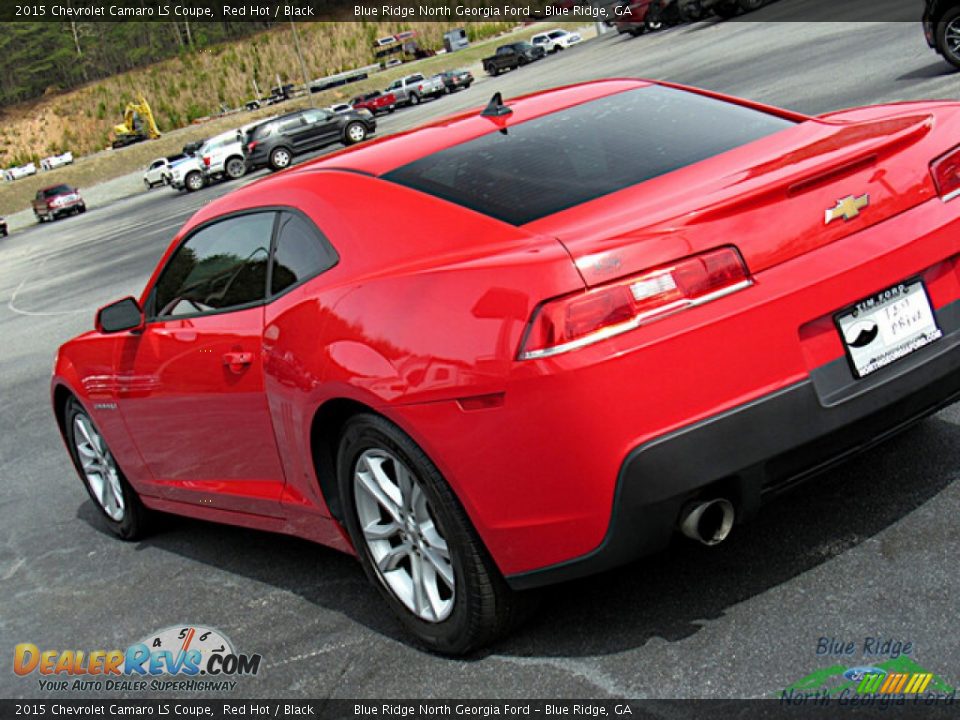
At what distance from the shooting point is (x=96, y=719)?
3.96 metres

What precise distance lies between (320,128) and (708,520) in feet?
140

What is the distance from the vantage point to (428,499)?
3.51 meters

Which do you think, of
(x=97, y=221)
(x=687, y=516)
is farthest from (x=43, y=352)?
(x=97, y=221)

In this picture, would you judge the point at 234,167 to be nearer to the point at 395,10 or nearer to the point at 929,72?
the point at 929,72

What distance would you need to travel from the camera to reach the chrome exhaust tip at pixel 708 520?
3201mm

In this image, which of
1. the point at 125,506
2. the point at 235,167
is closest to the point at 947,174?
the point at 125,506

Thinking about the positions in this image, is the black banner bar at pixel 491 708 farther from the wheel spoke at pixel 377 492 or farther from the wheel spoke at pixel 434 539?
the wheel spoke at pixel 377 492

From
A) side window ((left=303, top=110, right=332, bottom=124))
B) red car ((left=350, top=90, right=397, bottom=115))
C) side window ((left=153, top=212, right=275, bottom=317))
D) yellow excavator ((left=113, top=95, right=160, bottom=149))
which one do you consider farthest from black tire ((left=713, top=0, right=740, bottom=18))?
yellow excavator ((left=113, top=95, right=160, bottom=149))

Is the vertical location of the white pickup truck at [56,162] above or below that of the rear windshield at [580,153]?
above

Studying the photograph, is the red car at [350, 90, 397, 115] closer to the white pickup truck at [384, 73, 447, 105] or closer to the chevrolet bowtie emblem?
the white pickup truck at [384, 73, 447, 105]

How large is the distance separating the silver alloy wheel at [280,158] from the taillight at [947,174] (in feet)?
132

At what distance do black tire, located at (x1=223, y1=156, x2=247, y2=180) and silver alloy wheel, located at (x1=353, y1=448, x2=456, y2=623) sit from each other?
42.5 meters

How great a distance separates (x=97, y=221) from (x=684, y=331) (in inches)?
1620

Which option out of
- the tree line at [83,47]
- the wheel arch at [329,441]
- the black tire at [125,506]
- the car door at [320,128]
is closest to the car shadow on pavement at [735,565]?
the wheel arch at [329,441]
